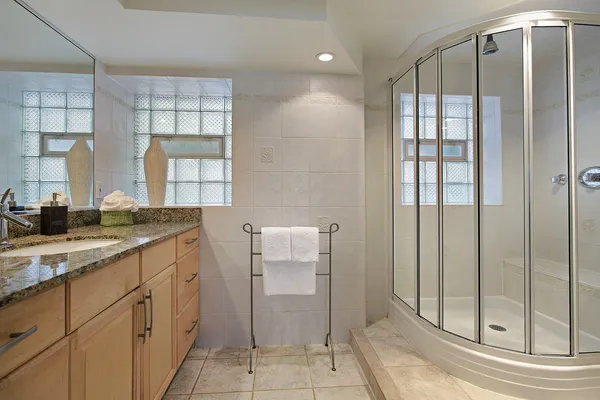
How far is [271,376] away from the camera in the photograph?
1582 millimetres

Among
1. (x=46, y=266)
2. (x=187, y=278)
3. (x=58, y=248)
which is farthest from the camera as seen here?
(x=187, y=278)

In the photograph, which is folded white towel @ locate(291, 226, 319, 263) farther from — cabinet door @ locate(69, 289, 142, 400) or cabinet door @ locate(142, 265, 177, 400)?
cabinet door @ locate(69, 289, 142, 400)

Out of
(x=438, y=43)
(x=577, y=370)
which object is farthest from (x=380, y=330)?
(x=438, y=43)

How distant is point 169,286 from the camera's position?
4.47 ft

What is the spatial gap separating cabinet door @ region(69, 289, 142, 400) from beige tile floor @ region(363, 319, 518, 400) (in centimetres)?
122

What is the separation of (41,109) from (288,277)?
1.62 metres

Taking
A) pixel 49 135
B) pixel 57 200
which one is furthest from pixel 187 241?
pixel 49 135

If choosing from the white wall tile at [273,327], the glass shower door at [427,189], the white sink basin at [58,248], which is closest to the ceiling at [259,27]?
the glass shower door at [427,189]

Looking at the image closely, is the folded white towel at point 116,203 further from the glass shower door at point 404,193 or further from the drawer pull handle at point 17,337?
the glass shower door at point 404,193

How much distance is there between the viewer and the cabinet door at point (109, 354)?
740 mm

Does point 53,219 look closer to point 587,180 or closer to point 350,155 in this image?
point 350,155

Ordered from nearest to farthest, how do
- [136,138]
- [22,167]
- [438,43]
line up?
[22,167]
[438,43]
[136,138]

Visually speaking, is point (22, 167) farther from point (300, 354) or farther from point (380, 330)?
point (380, 330)

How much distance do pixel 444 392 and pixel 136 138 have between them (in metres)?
2.60
